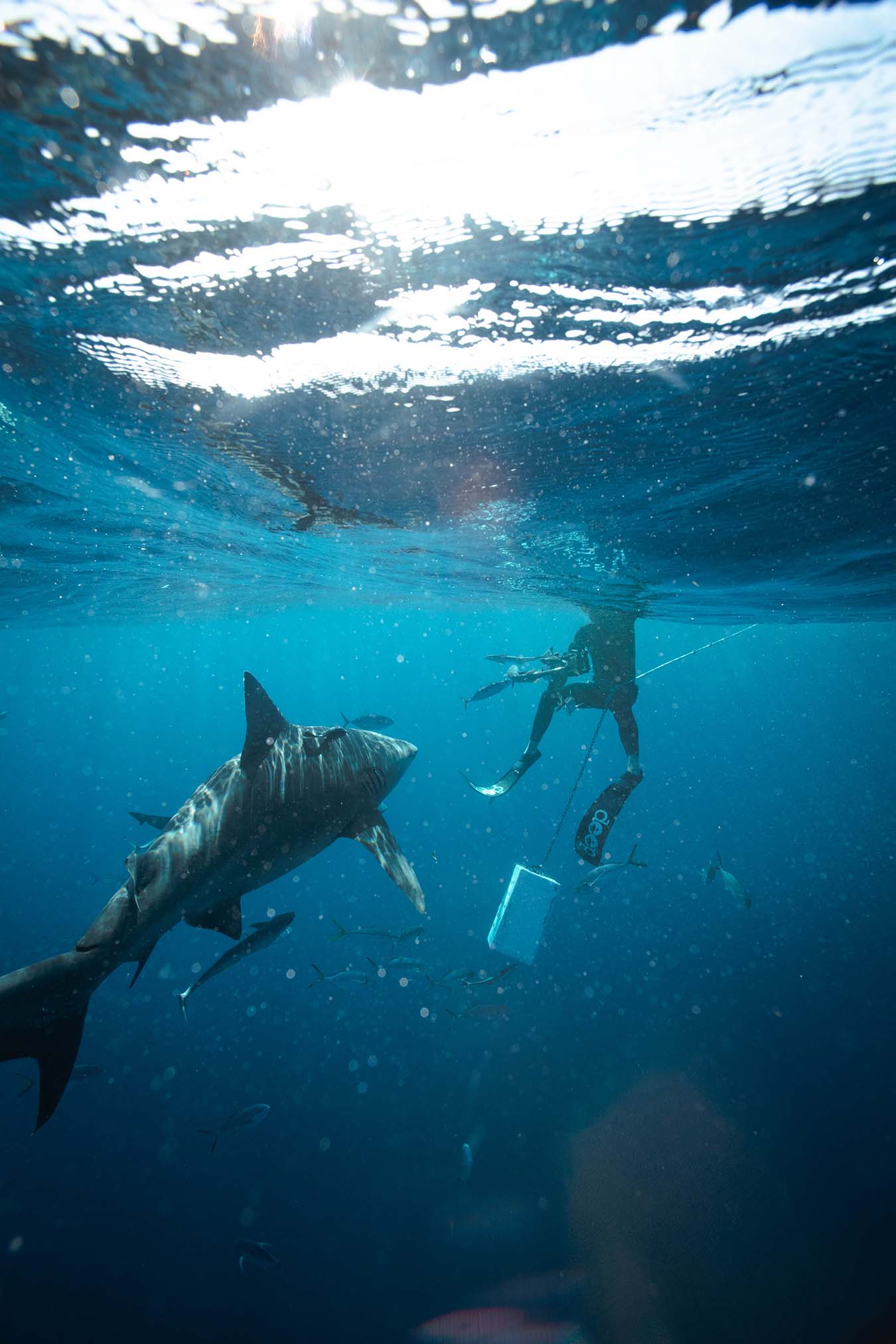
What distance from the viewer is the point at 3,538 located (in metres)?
14.8

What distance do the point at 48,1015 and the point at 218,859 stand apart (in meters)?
1.79

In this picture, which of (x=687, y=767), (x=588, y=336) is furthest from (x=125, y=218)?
(x=687, y=767)

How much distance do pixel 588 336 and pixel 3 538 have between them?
653 inches

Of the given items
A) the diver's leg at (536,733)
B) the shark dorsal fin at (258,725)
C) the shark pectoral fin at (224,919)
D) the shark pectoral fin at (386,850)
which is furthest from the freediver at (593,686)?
the shark pectoral fin at (224,919)

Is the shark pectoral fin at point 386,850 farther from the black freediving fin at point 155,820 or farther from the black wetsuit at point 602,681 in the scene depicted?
the black wetsuit at point 602,681

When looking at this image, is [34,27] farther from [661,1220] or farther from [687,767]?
[687,767]

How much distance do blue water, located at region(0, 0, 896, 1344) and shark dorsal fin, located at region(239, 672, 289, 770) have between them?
3836 millimetres

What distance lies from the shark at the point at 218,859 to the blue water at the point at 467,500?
397cm

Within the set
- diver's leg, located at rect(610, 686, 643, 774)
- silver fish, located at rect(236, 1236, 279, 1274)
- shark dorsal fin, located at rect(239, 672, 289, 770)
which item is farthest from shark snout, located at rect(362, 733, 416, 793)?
silver fish, located at rect(236, 1236, 279, 1274)

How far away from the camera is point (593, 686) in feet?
39.7

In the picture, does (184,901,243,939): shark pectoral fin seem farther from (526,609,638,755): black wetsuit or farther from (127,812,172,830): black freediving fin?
(526,609,638,755): black wetsuit

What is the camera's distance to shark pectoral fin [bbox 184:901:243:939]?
5.80 metres

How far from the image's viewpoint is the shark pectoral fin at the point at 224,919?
19.0 feet

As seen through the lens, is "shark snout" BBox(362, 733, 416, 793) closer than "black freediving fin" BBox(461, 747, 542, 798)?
Yes
